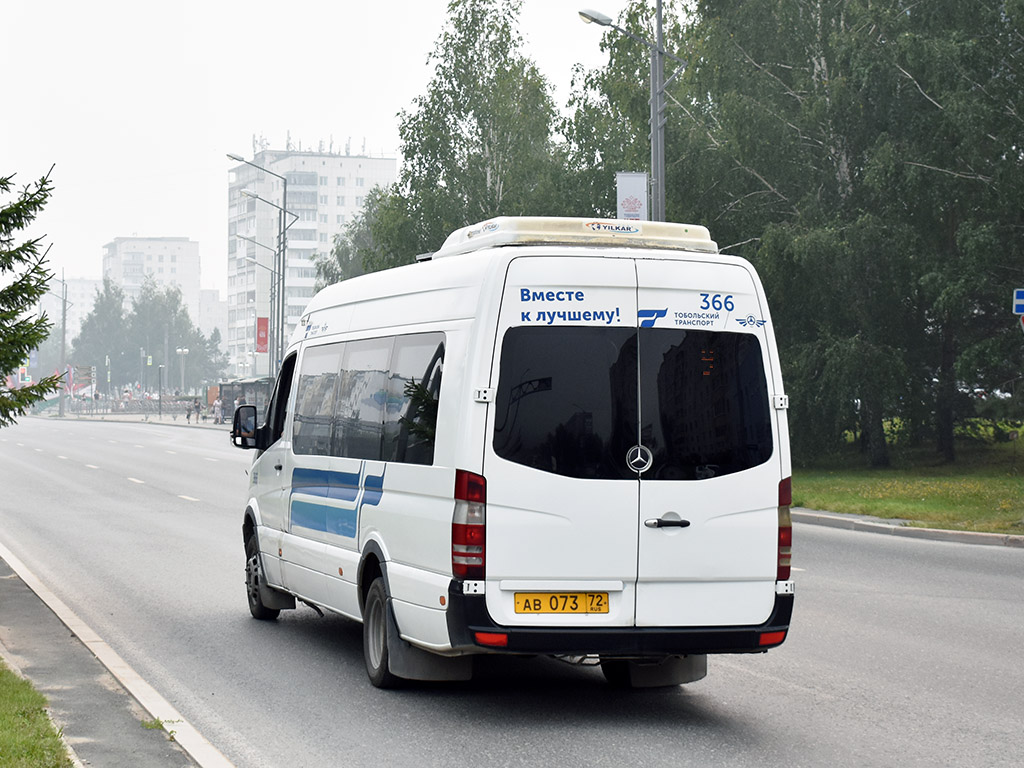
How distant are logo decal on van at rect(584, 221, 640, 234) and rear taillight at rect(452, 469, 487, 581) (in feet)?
5.56

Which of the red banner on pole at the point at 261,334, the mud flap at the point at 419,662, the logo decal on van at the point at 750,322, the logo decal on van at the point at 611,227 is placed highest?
the red banner on pole at the point at 261,334

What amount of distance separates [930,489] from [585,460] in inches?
749

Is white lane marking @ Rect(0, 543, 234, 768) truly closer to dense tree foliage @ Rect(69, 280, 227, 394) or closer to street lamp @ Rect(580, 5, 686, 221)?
street lamp @ Rect(580, 5, 686, 221)

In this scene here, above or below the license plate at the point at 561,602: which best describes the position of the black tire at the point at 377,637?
below

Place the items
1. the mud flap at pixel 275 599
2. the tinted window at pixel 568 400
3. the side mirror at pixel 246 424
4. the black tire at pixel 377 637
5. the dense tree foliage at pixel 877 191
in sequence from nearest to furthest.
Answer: the tinted window at pixel 568 400, the black tire at pixel 377 637, the mud flap at pixel 275 599, the side mirror at pixel 246 424, the dense tree foliage at pixel 877 191

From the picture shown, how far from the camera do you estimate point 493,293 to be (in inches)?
311

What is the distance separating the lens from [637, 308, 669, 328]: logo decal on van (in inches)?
315

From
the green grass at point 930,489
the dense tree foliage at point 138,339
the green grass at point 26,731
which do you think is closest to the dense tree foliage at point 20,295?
the green grass at point 26,731

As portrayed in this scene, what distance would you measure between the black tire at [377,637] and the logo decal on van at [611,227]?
2.30 metres

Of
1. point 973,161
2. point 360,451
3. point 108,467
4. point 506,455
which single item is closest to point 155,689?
point 360,451

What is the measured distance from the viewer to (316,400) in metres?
10.3

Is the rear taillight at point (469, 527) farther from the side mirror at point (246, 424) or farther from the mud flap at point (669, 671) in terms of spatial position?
the side mirror at point (246, 424)

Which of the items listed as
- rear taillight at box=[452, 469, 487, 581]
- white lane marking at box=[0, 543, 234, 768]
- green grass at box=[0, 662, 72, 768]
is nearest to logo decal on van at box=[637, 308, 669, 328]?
rear taillight at box=[452, 469, 487, 581]

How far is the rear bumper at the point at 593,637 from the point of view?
759 centimetres
